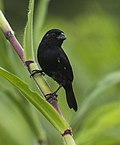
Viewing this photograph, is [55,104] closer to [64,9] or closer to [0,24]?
[0,24]

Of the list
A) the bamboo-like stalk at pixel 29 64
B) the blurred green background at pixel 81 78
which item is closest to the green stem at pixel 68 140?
the bamboo-like stalk at pixel 29 64

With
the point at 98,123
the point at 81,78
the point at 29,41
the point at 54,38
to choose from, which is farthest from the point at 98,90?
the point at 81,78

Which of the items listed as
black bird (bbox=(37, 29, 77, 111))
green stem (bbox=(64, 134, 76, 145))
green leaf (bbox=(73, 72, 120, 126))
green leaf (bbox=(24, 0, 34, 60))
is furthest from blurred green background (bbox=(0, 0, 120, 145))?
green stem (bbox=(64, 134, 76, 145))

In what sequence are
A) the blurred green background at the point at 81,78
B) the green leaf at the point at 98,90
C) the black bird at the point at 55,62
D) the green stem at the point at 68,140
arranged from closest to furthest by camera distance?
the green stem at the point at 68,140 < the black bird at the point at 55,62 < the blurred green background at the point at 81,78 < the green leaf at the point at 98,90

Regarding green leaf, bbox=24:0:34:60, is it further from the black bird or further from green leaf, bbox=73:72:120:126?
green leaf, bbox=73:72:120:126

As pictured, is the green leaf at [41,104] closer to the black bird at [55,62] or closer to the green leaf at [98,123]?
the black bird at [55,62]
